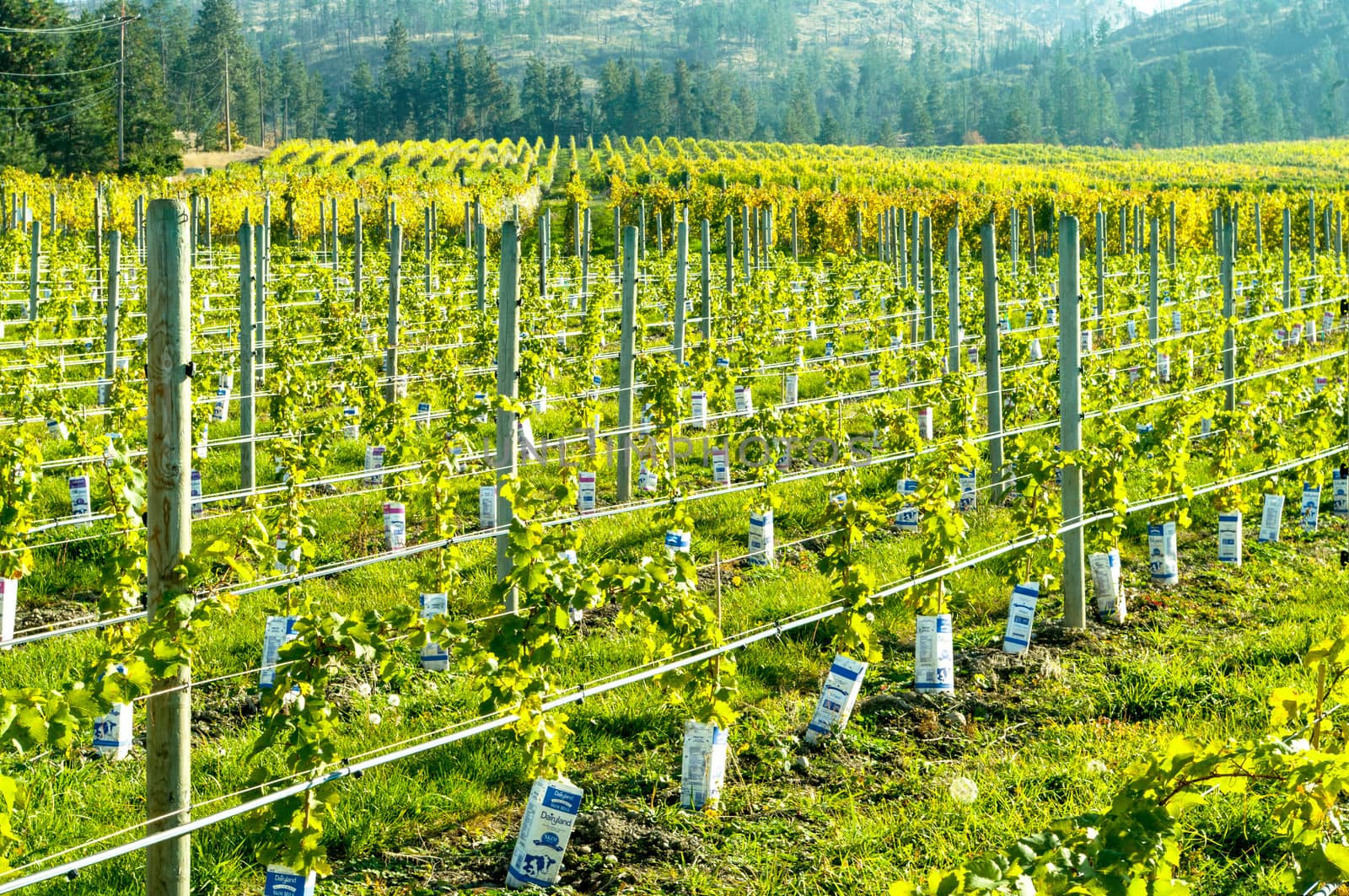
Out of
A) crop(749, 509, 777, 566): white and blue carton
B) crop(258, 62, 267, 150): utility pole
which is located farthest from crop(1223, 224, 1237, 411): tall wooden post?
crop(258, 62, 267, 150): utility pole

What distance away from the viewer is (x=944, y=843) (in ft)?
13.7

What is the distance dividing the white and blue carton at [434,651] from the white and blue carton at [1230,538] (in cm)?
470

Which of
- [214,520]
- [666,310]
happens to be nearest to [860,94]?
[666,310]

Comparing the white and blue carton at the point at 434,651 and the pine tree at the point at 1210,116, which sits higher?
the pine tree at the point at 1210,116

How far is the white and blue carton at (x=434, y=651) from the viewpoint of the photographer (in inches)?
232

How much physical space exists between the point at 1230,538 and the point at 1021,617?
2.33 metres

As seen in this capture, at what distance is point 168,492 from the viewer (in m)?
3.27

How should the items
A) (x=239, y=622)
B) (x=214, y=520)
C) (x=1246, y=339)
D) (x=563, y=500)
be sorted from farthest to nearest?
(x=1246, y=339) < (x=214, y=520) < (x=239, y=622) < (x=563, y=500)

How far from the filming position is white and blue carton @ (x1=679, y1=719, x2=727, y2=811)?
4496 mm

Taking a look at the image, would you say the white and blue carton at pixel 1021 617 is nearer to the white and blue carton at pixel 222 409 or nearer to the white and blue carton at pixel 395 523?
the white and blue carton at pixel 395 523

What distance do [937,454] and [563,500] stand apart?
266 cm

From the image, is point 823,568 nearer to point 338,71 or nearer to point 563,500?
point 563,500

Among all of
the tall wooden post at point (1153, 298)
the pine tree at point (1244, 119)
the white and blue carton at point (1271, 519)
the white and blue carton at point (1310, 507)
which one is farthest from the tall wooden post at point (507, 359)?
the pine tree at point (1244, 119)

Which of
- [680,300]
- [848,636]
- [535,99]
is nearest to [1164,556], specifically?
[848,636]
